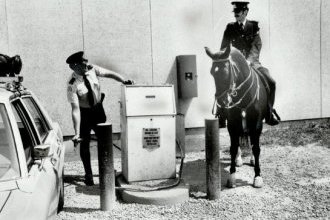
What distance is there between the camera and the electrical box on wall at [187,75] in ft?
29.7

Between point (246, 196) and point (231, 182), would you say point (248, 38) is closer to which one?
point (231, 182)

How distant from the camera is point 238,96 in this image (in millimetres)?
6457

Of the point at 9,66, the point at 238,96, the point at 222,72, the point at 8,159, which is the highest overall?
the point at 9,66

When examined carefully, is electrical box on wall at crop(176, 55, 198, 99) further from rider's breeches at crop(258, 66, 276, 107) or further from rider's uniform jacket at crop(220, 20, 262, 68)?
rider's breeches at crop(258, 66, 276, 107)

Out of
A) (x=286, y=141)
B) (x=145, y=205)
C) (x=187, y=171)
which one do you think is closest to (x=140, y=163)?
(x=145, y=205)

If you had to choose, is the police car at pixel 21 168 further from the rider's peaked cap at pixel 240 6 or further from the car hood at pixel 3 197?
the rider's peaked cap at pixel 240 6

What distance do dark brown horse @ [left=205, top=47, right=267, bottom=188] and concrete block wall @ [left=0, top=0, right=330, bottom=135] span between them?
9.10 ft

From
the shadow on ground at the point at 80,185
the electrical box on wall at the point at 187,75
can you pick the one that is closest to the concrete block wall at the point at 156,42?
the electrical box on wall at the point at 187,75

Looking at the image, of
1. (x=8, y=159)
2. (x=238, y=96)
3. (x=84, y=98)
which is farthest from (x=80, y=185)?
(x=8, y=159)

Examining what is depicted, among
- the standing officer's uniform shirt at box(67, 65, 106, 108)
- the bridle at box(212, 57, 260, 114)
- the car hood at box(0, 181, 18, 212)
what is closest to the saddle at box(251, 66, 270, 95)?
the bridle at box(212, 57, 260, 114)

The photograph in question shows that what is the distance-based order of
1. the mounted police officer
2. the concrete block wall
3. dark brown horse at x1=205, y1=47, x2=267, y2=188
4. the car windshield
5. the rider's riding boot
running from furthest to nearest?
the concrete block wall
the mounted police officer
the rider's riding boot
dark brown horse at x1=205, y1=47, x2=267, y2=188
the car windshield

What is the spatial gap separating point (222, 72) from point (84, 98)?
2240 millimetres

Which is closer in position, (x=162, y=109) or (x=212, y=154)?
(x=212, y=154)

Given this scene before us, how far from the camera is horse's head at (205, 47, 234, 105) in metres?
5.88
